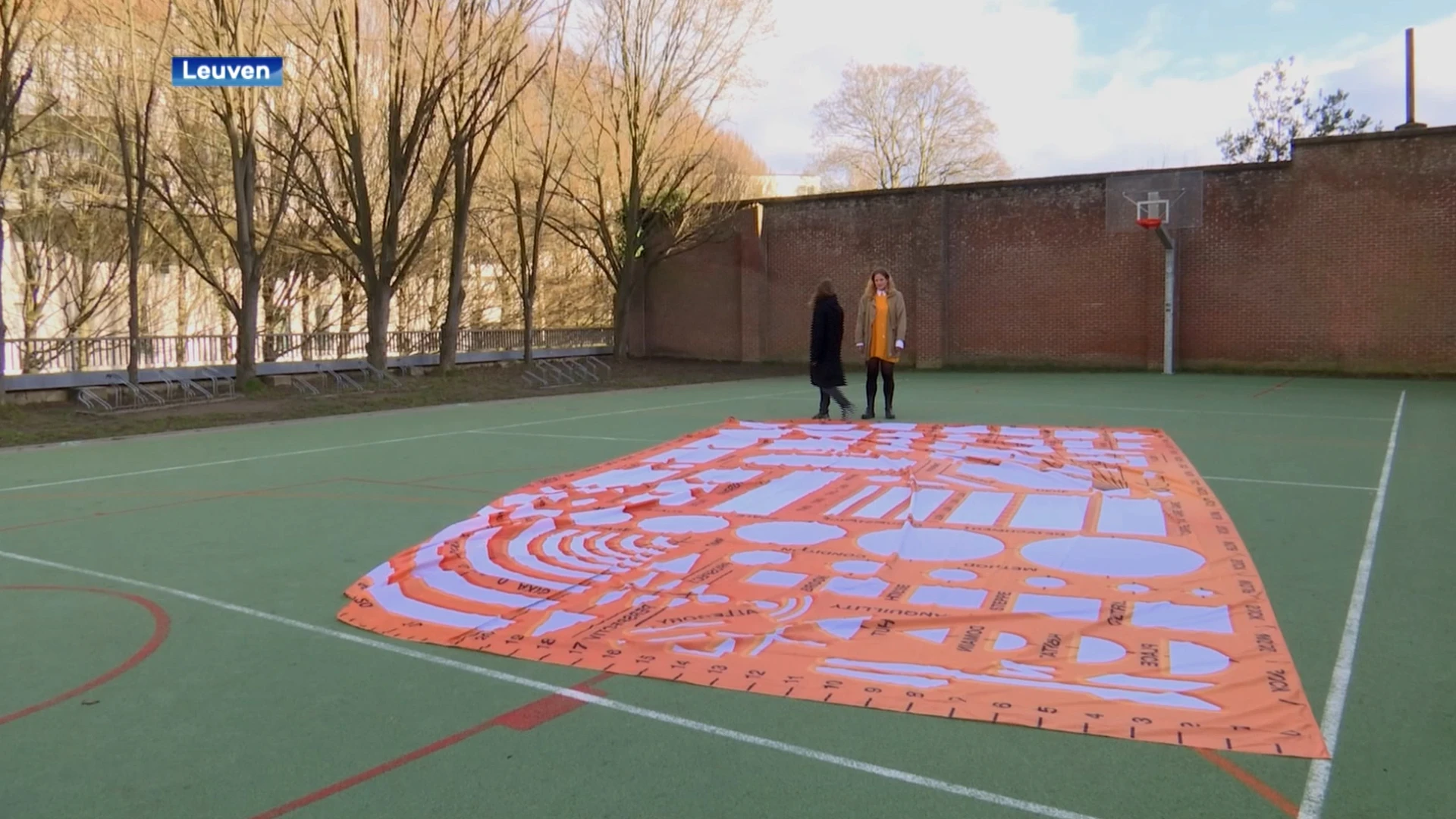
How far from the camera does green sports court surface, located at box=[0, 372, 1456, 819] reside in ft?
9.35

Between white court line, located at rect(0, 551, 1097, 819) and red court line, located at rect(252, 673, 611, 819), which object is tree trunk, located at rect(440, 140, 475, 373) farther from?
red court line, located at rect(252, 673, 611, 819)

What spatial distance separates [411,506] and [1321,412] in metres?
11.7

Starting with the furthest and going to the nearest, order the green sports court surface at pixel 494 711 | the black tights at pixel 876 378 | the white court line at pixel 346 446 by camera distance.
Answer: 1. the black tights at pixel 876 378
2. the white court line at pixel 346 446
3. the green sports court surface at pixel 494 711

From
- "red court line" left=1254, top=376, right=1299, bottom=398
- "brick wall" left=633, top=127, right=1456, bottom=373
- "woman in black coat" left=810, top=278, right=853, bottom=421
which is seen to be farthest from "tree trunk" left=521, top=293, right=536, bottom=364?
"red court line" left=1254, top=376, right=1299, bottom=398

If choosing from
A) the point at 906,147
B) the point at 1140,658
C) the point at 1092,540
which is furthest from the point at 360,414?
the point at 906,147

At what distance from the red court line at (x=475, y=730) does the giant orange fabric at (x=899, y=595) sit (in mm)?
308

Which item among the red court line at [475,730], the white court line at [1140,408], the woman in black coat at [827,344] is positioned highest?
the woman in black coat at [827,344]

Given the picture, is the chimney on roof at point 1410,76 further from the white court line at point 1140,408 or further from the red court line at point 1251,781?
the red court line at point 1251,781

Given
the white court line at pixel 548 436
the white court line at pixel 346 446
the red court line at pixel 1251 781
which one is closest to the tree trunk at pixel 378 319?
the white court line at pixel 346 446

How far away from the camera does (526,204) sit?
25.7 meters

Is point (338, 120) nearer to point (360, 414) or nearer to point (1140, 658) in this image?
point (360, 414)

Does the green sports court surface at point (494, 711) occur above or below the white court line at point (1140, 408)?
below

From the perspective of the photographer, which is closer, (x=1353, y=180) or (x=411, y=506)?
(x=411, y=506)

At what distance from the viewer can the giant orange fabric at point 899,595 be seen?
11.6ft
